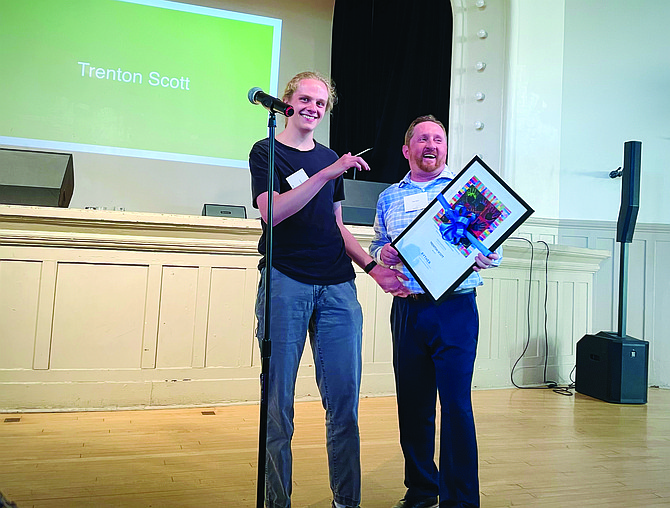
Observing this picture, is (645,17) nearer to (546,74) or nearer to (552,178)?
(546,74)

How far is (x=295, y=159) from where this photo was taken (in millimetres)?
1661

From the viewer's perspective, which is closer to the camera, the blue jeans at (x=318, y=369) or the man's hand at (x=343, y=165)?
the man's hand at (x=343, y=165)

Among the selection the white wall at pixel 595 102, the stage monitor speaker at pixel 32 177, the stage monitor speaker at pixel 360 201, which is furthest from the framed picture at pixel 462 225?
the white wall at pixel 595 102

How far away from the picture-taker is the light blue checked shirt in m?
1.80

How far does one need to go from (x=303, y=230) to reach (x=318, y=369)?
1.36 feet

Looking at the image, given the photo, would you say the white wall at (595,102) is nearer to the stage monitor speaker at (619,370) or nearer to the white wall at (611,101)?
the white wall at (611,101)

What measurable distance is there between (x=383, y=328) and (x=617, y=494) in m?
1.68

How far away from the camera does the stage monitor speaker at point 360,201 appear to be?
374cm

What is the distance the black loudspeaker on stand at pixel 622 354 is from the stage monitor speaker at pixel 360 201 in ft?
5.35

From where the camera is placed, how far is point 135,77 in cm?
466

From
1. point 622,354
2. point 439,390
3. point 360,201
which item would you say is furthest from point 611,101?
point 439,390

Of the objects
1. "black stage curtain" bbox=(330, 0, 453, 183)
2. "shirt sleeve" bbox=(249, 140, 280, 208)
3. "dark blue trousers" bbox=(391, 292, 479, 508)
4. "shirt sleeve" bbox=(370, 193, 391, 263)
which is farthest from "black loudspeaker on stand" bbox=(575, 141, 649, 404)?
"shirt sleeve" bbox=(249, 140, 280, 208)

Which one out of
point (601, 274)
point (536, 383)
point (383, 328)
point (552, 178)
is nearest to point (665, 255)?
point (601, 274)

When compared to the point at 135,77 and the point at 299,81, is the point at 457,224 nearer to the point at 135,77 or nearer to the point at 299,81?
the point at 299,81
